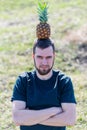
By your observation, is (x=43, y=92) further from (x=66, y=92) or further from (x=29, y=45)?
(x=29, y=45)

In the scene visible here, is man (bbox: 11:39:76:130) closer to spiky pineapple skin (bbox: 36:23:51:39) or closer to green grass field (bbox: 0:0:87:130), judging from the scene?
spiky pineapple skin (bbox: 36:23:51:39)

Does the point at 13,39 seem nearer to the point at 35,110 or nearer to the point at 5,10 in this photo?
the point at 5,10

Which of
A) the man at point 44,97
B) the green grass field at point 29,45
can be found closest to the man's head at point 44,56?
the man at point 44,97

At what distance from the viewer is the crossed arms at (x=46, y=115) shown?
436cm

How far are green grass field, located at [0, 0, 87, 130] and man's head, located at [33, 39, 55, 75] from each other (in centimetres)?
240

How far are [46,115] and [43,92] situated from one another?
0.69 feet

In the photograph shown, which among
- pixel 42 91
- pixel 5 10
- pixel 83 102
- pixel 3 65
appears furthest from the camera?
pixel 5 10

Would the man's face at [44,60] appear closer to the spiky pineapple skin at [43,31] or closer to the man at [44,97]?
the man at [44,97]

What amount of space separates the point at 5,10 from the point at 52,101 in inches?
408

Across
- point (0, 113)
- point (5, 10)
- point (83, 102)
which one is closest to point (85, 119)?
point (83, 102)

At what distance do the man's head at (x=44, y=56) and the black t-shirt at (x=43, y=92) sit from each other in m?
0.11

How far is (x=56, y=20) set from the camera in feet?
40.4

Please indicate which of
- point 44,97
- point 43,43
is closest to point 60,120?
point 44,97

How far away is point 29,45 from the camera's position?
412 inches
